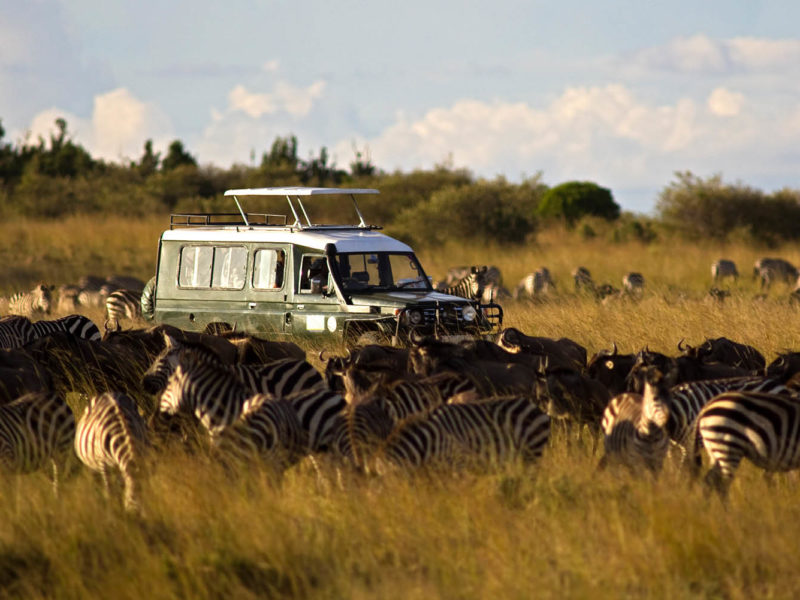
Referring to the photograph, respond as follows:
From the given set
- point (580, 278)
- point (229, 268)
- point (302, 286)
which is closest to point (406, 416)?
point (302, 286)

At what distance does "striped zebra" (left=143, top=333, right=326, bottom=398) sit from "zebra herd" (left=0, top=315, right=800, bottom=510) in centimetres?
1

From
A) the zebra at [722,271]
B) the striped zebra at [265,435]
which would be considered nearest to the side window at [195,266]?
the striped zebra at [265,435]

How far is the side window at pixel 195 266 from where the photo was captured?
18.0m

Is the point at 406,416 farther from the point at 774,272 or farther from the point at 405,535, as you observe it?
the point at 774,272

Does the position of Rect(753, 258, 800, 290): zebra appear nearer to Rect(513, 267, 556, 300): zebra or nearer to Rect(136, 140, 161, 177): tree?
Rect(513, 267, 556, 300): zebra

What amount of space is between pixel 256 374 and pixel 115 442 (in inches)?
98.3

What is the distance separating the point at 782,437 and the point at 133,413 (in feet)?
16.4

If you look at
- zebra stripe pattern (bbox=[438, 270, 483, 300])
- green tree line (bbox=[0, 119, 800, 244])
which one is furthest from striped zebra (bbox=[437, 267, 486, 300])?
green tree line (bbox=[0, 119, 800, 244])

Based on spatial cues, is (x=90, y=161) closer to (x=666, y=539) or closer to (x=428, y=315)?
(x=428, y=315)

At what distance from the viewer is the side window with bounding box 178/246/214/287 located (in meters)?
18.0

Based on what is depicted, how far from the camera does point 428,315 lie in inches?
632

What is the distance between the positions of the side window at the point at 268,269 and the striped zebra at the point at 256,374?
5.53 meters

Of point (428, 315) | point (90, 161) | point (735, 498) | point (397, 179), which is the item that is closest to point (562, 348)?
point (428, 315)

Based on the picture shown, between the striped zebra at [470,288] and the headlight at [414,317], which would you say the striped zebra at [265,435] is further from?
the striped zebra at [470,288]
